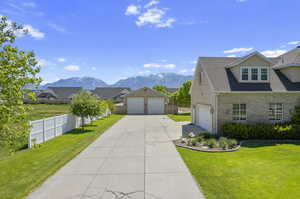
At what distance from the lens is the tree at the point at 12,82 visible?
3.99 m

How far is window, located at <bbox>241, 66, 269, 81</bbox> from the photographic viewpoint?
15.2 meters

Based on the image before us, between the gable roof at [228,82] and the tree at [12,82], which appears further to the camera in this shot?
the gable roof at [228,82]

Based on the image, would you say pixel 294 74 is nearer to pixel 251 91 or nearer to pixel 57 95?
pixel 251 91

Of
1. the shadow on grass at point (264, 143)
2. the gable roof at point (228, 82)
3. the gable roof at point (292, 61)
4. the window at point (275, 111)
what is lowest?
the shadow on grass at point (264, 143)

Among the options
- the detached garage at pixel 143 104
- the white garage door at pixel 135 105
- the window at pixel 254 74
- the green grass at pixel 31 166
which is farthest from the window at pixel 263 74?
the white garage door at pixel 135 105

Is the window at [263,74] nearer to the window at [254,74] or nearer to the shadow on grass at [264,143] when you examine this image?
the window at [254,74]

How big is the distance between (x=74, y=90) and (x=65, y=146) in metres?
65.1

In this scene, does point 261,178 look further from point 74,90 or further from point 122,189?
point 74,90

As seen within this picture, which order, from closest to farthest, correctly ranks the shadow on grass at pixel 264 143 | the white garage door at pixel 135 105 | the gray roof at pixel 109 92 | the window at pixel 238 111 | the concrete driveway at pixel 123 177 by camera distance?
the concrete driveway at pixel 123 177 < the shadow on grass at pixel 264 143 < the window at pixel 238 111 < the white garage door at pixel 135 105 < the gray roof at pixel 109 92

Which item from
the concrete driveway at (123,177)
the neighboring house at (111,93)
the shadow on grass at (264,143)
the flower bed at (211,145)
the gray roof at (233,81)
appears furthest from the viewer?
the neighboring house at (111,93)

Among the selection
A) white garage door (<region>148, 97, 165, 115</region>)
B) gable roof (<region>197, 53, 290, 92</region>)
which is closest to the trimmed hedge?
gable roof (<region>197, 53, 290, 92</region>)

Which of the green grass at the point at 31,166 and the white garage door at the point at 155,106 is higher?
the white garage door at the point at 155,106

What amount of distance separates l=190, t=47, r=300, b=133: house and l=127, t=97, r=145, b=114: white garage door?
2051cm

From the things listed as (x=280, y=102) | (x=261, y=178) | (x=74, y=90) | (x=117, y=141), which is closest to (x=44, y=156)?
(x=117, y=141)
